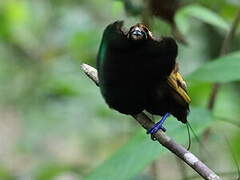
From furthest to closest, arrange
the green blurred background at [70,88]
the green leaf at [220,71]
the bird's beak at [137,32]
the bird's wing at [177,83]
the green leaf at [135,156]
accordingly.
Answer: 1. the green blurred background at [70,88]
2. the green leaf at [220,71]
3. the green leaf at [135,156]
4. the bird's wing at [177,83]
5. the bird's beak at [137,32]

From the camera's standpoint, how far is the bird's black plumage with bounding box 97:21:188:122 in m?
1.14

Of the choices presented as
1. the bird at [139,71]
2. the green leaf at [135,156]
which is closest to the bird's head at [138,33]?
the bird at [139,71]

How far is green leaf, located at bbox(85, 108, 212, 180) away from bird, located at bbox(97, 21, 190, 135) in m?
0.40

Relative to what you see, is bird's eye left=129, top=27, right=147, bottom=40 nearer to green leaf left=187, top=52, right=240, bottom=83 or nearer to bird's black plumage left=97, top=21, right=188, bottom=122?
bird's black plumage left=97, top=21, right=188, bottom=122

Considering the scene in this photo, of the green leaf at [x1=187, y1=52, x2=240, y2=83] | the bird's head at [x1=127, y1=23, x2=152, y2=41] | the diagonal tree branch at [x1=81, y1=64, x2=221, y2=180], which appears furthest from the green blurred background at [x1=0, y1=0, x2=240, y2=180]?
the bird's head at [x1=127, y1=23, x2=152, y2=41]

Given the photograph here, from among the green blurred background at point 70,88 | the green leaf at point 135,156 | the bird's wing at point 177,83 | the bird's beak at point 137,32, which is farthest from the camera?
the green blurred background at point 70,88

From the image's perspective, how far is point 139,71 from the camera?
1.19 metres

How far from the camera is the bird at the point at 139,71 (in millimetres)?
1139

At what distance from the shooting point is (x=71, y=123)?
3672 mm

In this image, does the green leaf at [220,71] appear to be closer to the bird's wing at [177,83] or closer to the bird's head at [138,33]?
the bird's wing at [177,83]

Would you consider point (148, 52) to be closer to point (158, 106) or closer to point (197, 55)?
point (158, 106)

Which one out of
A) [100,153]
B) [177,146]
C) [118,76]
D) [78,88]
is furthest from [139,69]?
[100,153]

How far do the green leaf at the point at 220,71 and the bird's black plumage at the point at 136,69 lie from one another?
54 cm

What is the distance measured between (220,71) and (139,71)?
70 centimetres
